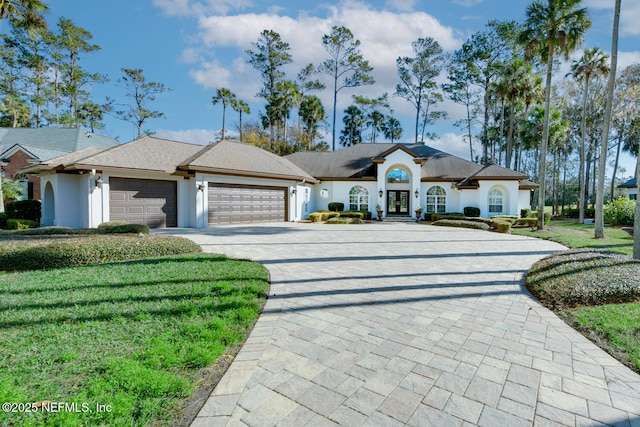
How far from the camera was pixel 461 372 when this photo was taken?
292cm

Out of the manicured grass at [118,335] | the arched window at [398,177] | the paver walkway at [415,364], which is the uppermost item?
the arched window at [398,177]

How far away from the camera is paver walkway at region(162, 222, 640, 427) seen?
2359 millimetres

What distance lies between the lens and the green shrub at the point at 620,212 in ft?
61.4

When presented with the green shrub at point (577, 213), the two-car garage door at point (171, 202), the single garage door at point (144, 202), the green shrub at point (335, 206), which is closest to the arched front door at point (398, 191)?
the green shrub at point (335, 206)

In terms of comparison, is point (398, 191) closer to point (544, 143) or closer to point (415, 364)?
point (544, 143)

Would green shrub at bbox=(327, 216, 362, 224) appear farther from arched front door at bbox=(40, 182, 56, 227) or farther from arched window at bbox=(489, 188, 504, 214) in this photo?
arched front door at bbox=(40, 182, 56, 227)

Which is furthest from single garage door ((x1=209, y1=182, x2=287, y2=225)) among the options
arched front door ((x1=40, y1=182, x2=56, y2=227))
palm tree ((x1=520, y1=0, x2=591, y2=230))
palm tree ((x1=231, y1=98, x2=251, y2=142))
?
palm tree ((x1=231, y1=98, x2=251, y2=142))

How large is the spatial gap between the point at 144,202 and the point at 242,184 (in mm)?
5053

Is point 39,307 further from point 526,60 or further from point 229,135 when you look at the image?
point 229,135

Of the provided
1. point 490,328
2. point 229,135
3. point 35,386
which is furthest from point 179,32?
point 229,135

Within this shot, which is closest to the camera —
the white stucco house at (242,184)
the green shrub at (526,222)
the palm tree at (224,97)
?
the white stucco house at (242,184)

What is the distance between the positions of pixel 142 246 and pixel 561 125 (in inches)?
1179

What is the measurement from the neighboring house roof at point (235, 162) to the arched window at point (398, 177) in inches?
283

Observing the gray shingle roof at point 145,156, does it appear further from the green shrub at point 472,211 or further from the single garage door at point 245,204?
the green shrub at point 472,211
